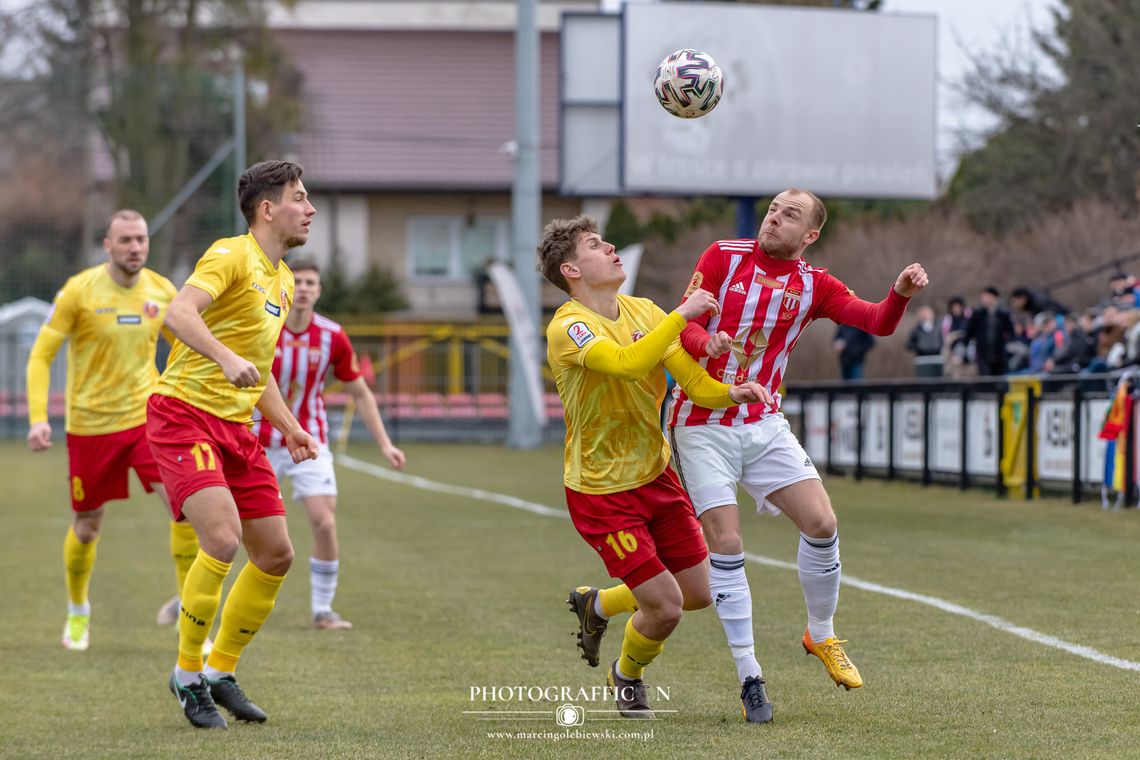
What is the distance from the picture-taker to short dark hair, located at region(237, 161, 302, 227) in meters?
6.66

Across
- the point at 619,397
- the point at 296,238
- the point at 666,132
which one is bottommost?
the point at 619,397

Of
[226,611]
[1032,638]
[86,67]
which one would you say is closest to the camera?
[226,611]

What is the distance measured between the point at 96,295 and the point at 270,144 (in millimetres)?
27588

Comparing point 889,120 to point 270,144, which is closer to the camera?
point 889,120

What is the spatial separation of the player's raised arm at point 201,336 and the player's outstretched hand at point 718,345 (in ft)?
5.31

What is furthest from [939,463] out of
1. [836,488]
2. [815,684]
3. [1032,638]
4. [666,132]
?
[815,684]

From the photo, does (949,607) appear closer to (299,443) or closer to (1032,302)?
(299,443)

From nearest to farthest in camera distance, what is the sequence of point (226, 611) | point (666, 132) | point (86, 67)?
point (226, 611), point (666, 132), point (86, 67)

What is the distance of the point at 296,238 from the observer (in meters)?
6.75

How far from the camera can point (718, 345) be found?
600 centimetres

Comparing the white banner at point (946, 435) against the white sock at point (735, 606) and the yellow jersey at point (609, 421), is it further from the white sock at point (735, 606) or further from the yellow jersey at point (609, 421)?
the yellow jersey at point (609, 421)

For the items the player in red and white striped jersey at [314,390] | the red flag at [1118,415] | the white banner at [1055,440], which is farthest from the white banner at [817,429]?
the player in red and white striped jersey at [314,390]

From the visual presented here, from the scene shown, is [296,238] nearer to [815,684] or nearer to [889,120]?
[815,684]

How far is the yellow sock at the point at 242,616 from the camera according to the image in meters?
6.72
